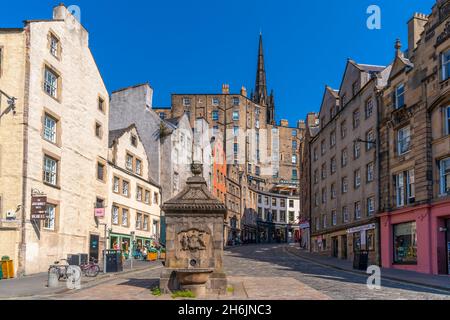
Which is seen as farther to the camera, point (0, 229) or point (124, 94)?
point (124, 94)

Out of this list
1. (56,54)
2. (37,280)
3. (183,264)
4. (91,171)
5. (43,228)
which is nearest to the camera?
(183,264)

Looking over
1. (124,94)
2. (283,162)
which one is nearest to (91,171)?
(124,94)

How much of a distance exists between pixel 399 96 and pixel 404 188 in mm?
5974

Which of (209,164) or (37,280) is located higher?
(209,164)

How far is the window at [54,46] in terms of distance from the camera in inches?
1206

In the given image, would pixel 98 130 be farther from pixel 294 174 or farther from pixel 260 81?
pixel 260 81

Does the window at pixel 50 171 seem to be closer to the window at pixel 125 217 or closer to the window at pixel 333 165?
the window at pixel 125 217

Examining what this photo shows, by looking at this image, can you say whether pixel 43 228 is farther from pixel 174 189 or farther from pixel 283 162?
pixel 283 162

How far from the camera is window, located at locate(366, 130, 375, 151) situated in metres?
37.8

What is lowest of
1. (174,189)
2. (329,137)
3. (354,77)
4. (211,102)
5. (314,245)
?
(314,245)

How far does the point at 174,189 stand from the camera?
5244 centimetres

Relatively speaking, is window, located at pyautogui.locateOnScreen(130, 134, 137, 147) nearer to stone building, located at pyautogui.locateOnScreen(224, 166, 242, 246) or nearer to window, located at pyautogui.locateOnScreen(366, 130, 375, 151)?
window, located at pyautogui.locateOnScreen(366, 130, 375, 151)

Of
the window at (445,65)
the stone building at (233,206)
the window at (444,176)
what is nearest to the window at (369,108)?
the window at (445,65)

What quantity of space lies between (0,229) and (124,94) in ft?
98.4
